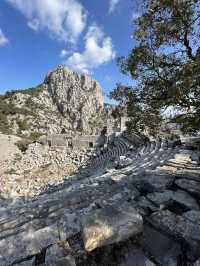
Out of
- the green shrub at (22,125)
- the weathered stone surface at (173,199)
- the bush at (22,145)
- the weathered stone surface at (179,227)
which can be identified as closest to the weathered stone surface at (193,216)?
the weathered stone surface at (179,227)

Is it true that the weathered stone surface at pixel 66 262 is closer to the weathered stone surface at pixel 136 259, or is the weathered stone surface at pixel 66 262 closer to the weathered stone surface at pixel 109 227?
the weathered stone surface at pixel 109 227

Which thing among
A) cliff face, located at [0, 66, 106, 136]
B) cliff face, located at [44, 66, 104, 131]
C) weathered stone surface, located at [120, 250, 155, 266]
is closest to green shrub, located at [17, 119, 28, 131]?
cliff face, located at [0, 66, 106, 136]

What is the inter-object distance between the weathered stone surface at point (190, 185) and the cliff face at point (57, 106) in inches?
2524

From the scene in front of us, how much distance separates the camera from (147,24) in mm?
6926

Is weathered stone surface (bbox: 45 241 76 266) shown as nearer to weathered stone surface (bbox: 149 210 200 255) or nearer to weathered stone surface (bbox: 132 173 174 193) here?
weathered stone surface (bbox: 149 210 200 255)

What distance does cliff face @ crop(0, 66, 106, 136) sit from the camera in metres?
72.8

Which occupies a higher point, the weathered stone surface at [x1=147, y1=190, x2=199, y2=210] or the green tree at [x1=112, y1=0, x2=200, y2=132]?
the green tree at [x1=112, y1=0, x2=200, y2=132]

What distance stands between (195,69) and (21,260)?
501 centimetres

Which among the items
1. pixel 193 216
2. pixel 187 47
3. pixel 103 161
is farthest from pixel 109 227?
pixel 103 161

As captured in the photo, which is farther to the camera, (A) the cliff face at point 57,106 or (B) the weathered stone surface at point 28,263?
(A) the cliff face at point 57,106

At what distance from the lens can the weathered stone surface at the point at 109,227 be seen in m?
3.30

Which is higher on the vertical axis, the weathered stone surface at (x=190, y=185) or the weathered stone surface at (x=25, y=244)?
the weathered stone surface at (x=190, y=185)

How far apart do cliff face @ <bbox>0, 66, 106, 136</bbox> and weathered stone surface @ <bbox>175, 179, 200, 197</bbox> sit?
64.1 m

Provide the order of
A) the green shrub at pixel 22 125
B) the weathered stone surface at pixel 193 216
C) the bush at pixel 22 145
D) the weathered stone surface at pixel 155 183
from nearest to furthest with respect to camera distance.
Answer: the weathered stone surface at pixel 193 216 < the weathered stone surface at pixel 155 183 < the bush at pixel 22 145 < the green shrub at pixel 22 125
